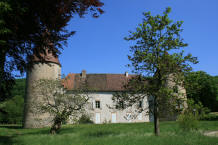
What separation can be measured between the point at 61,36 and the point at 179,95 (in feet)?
23.9

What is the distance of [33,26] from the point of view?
677cm

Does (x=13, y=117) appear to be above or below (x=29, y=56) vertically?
below

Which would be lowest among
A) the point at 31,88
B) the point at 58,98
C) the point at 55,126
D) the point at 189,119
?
the point at 55,126

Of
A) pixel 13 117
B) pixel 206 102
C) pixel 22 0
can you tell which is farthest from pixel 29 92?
pixel 206 102

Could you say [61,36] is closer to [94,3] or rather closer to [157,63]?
[94,3]

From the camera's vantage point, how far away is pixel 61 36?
740cm

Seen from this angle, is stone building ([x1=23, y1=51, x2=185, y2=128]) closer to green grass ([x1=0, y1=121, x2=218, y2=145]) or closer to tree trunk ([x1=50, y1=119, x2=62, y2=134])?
tree trunk ([x1=50, y1=119, x2=62, y2=134])

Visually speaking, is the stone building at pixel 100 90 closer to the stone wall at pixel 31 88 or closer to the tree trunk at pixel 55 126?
the stone wall at pixel 31 88

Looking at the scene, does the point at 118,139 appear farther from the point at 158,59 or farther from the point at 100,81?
the point at 100,81

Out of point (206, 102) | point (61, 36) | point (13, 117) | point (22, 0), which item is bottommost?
point (13, 117)

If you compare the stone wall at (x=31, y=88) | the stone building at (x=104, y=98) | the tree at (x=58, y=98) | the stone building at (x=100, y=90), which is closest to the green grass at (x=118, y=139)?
the tree at (x=58, y=98)

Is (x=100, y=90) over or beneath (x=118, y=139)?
over

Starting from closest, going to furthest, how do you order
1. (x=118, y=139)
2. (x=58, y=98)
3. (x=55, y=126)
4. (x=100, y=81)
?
(x=118, y=139) < (x=55, y=126) < (x=58, y=98) < (x=100, y=81)

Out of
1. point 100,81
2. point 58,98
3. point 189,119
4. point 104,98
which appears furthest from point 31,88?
point 189,119
